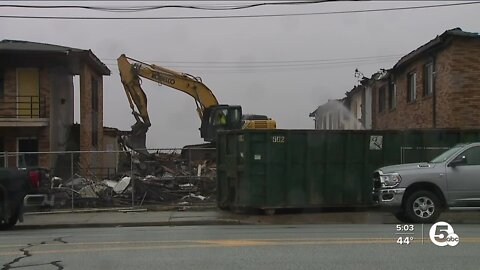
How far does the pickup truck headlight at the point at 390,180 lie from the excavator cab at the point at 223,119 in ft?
39.8

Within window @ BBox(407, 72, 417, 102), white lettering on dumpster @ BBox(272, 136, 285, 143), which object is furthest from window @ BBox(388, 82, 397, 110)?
white lettering on dumpster @ BBox(272, 136, 285, 143)

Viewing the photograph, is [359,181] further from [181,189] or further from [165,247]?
[165,247]

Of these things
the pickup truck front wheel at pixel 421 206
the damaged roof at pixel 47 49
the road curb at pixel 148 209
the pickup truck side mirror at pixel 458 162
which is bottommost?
the road curb at pixel 148 209

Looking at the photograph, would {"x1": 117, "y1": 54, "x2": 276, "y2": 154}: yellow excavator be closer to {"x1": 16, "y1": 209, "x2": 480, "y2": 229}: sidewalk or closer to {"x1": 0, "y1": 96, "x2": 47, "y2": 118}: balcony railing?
{"x1": 0, "y1": 96, "x2": 47, "y2": 118}: balcony railing

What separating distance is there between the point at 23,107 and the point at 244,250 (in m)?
18.8

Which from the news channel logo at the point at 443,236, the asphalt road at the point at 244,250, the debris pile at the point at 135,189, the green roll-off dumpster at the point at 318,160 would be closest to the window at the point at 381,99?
the debris pile at the point at 135,189

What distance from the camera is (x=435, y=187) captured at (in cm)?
1385

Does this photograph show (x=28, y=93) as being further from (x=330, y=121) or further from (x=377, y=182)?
(x=330, y=121)

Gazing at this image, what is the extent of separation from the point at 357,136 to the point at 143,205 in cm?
665

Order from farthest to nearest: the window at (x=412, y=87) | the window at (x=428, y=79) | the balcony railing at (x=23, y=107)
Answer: the balcony railing at (x=23, y=107)
the window at (x=412, y=87)
the window at (x=428, y=79)

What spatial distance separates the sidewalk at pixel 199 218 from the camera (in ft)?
50.7

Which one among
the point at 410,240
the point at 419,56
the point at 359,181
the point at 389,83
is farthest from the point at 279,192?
the point at 389,83

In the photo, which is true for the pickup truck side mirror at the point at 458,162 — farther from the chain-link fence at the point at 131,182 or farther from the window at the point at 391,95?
the window at the point at 391,95

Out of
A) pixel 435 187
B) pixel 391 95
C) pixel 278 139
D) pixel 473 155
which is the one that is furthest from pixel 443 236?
pixel 391 95
